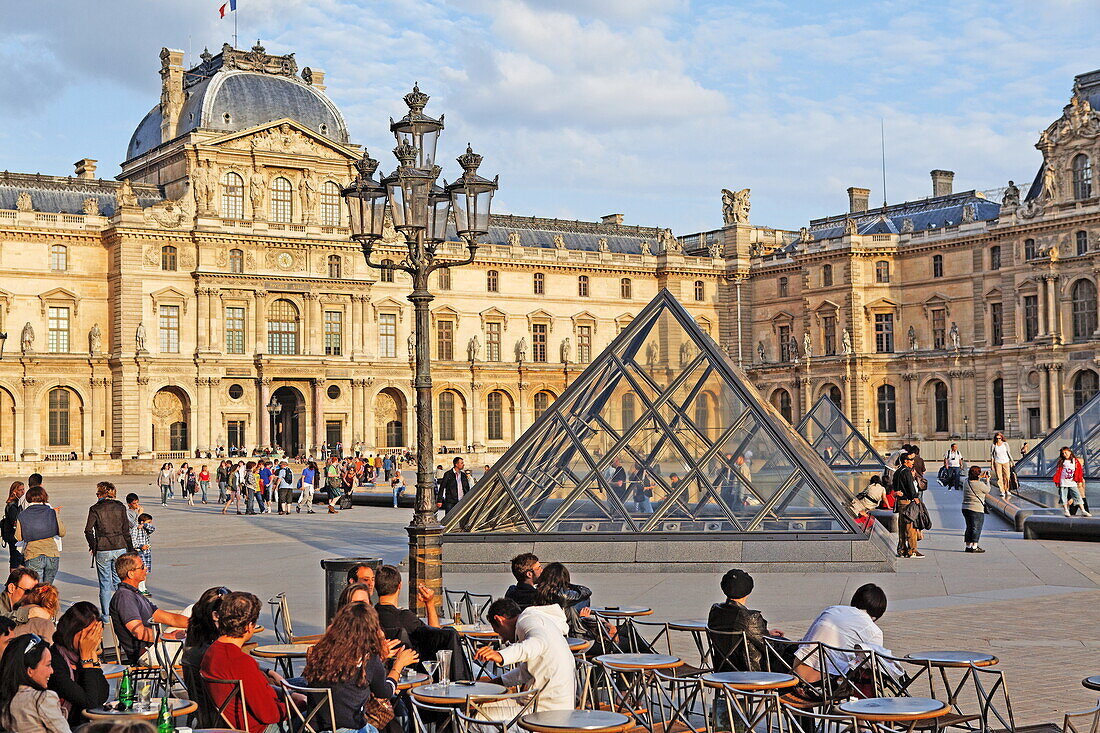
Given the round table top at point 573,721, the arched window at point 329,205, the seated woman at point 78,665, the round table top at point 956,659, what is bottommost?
the round table top at point 573,721

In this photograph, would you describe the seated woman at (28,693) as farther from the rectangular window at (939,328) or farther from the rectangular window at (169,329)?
the rectangular window at (939,328)

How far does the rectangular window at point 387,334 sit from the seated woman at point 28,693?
5475cm

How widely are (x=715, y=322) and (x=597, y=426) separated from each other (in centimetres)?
5228

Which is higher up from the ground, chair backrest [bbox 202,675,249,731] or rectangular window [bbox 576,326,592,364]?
rectangular window [bbox 576,326,592,364]

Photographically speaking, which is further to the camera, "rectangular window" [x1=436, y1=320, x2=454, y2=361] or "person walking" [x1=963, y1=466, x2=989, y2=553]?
"rectangular window" [x1=436, y1=320, x2=454, y2=361]

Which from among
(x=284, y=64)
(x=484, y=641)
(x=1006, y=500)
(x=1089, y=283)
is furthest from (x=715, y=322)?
(x=484, y=641)

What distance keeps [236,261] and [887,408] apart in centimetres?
3092

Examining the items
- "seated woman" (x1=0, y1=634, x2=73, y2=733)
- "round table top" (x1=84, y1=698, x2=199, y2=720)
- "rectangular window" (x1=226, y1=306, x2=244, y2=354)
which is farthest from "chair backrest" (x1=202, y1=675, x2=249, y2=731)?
"rectangular window" (x1=226, y1=306, x2=244, y2=354)

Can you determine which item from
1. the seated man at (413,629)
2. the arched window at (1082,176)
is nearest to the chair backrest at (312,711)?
the seated man at (413,629)

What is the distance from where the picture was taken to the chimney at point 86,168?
2552 inches

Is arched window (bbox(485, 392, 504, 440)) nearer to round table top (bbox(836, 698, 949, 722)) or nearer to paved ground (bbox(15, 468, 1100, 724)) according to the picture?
paved ground (bbox(15, 468, 1100, 724))

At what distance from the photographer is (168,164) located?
58.5 metres

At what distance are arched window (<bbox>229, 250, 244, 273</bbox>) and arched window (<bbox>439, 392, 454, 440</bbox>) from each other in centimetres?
1170

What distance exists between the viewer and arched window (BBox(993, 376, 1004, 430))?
5906 centimetres
